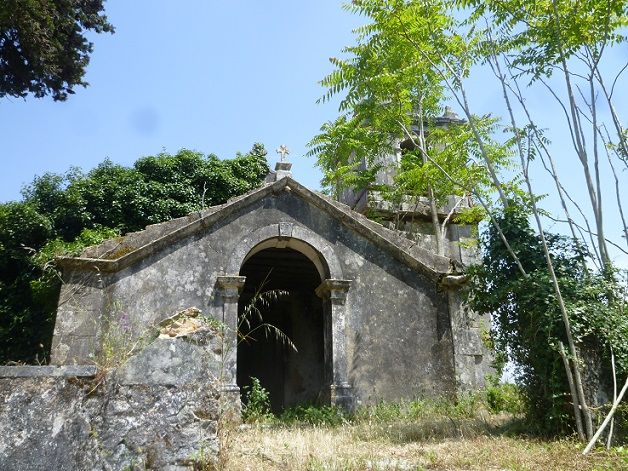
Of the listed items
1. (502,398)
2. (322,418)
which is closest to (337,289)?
(322,418)

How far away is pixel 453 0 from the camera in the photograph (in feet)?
27.7

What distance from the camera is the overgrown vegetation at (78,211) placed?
52.7ft

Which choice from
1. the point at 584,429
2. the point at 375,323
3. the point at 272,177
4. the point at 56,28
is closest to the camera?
the point at 584,429

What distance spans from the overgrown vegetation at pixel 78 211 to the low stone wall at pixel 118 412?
38.7 feet

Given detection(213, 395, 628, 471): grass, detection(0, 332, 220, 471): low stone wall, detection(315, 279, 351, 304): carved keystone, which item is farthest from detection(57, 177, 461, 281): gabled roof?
detection(0, 332, 220, 471): low stone wall

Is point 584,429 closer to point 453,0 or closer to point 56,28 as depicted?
point 453,0

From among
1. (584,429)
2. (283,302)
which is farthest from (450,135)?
(584,429)

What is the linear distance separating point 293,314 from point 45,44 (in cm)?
858

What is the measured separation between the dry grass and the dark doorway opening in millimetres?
5934

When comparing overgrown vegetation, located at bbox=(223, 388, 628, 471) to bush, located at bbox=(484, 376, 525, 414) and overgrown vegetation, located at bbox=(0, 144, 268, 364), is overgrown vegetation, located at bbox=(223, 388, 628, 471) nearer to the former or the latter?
bush, located at bbox=(484, 376, 525, 414)

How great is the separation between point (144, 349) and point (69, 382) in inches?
22.7

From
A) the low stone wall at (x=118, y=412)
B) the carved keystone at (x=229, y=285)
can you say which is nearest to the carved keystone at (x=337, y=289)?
the carved keystone at (x=229, y=285)

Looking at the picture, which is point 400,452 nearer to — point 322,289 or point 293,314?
point 322,289

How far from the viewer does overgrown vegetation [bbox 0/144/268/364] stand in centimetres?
1608
